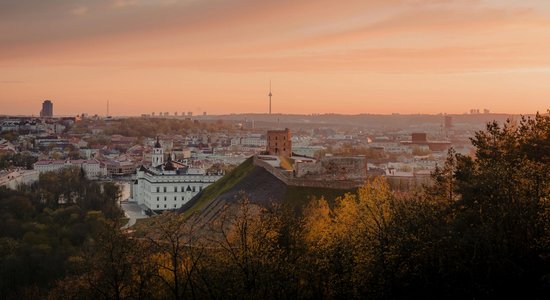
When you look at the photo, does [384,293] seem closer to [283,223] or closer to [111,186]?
[283,223]

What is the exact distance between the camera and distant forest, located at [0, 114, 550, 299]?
1908cm

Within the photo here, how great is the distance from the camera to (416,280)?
1964 centimetres

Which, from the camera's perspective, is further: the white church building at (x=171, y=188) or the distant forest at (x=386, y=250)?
the white church building at (x=171, y=188)

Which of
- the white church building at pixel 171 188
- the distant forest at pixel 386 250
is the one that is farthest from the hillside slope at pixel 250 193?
the white church building at pixel 171 188

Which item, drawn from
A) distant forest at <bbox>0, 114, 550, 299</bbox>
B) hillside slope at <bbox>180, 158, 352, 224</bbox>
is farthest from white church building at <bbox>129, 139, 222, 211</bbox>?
distant forest at <bbox>0, 114, 550, 299</bbox>

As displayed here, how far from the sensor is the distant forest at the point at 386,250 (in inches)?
751

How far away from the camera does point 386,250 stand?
66.5 feet

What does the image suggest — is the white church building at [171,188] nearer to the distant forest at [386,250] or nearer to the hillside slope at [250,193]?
the hillside slope at [250,193]

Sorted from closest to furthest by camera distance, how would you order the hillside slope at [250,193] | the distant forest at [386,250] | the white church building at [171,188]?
the distant forest at [386,250] → the hillside slope at [250,193] → the white church building at [171,188]

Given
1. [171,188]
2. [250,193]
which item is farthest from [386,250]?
[171,188]

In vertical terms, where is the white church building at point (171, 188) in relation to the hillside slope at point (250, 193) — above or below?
below

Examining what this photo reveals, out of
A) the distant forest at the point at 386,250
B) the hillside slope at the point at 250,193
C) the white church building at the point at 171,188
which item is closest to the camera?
the distant forest at the point at 386,250

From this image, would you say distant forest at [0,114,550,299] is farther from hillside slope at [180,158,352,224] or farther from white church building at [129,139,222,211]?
white church building at [129,139,222,211]

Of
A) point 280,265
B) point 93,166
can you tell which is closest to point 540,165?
point 280,265
